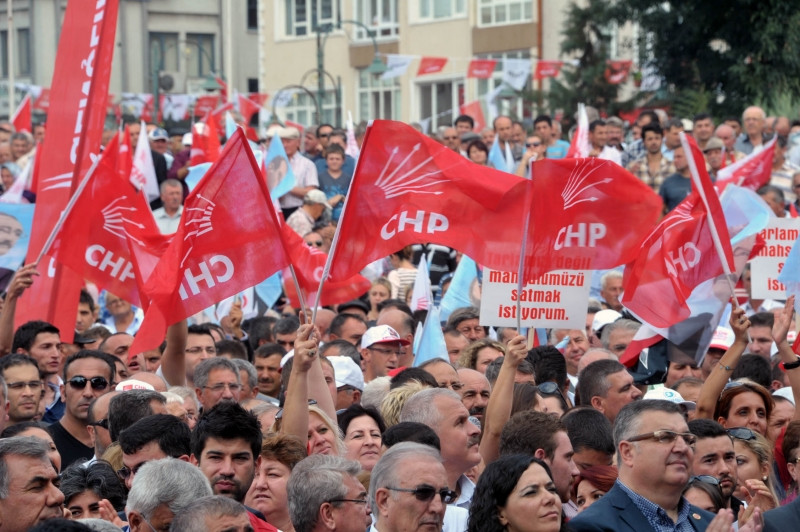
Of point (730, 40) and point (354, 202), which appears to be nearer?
Result: point (354, 202)

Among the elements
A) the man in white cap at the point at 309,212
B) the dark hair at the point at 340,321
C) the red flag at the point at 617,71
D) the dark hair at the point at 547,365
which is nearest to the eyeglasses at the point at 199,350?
the dark hair at the point at 340,321

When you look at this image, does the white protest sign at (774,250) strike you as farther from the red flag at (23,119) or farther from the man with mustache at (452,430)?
the red flag at (23,119)

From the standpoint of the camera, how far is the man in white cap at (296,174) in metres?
17.1

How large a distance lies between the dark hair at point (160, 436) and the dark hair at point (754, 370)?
430 cm

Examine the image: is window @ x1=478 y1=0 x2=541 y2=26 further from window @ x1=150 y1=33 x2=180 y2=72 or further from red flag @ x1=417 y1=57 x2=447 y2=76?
window @ x1=150 y1=33 x2=180 y2=72

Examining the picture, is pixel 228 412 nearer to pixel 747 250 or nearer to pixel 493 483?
pixel 493 483

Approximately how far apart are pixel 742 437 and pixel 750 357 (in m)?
2.17

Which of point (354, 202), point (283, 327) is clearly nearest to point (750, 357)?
point (354, 202)

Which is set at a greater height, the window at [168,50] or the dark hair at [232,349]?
the window at [168,50]

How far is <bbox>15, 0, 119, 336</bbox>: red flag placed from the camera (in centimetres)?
1099

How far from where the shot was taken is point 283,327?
11.7 meters

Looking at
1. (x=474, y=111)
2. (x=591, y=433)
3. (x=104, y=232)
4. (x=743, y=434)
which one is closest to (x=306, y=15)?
(x=474, y=111)

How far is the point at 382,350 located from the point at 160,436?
3.75 m

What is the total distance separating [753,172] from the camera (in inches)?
602
